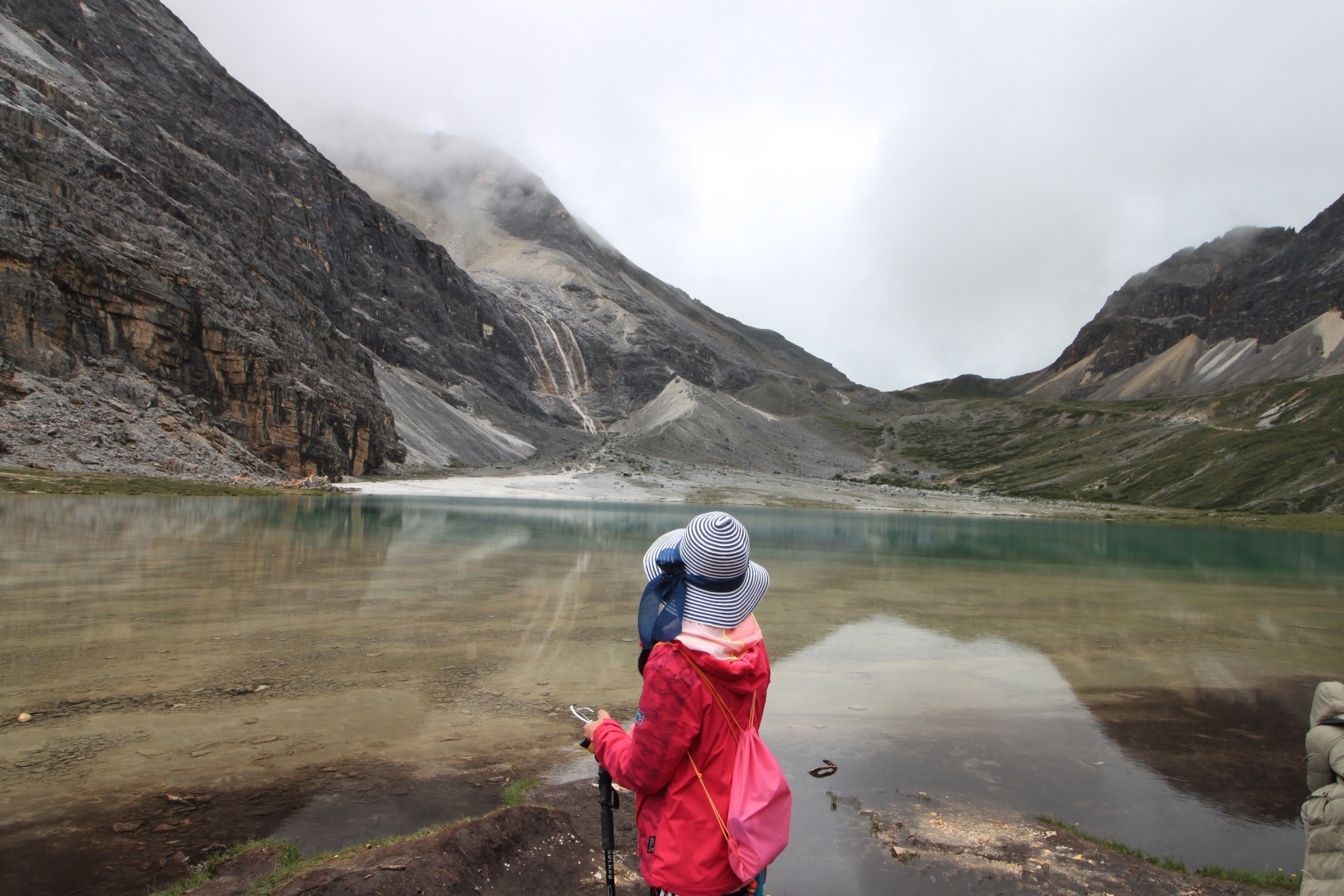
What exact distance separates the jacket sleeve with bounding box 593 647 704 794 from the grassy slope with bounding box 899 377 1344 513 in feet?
294

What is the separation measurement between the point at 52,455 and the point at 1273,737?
50.5 metres

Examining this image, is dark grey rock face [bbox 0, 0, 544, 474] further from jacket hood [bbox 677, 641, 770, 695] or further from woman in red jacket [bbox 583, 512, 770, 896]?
jacket hood [bbox 677, 641, 770, 695]

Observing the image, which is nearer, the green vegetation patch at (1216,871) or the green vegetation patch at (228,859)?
the green vegetation patch at (228,859)

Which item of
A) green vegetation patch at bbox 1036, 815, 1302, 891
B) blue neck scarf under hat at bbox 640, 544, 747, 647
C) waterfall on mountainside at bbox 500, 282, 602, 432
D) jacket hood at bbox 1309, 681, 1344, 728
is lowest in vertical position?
green vegetation patch at bbox 1036, 815, 1302, 891

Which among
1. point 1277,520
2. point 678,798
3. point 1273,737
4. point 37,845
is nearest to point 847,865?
point 678,798

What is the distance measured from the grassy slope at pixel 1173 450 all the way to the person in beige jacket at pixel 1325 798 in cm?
8681

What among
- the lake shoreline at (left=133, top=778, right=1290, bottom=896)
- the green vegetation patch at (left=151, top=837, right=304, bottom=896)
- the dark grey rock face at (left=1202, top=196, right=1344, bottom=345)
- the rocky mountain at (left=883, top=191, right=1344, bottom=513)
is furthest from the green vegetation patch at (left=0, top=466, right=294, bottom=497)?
the dark grey rock face at (left=1202, top=196, right=1344, bottom=345)

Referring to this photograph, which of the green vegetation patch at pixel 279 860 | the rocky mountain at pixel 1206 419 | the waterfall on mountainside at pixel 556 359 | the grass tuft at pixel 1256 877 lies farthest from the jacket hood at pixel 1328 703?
the waterfall on mountainside at pixel 556 359

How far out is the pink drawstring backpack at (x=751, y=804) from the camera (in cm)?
282

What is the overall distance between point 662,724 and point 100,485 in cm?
4399

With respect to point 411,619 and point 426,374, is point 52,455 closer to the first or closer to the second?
point 411,619

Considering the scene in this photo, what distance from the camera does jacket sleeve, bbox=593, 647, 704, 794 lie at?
286 centimetres

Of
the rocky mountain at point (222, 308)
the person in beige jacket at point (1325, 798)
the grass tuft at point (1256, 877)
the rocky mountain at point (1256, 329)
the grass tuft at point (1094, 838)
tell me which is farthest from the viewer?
the rocky mountain at point (1256, 329)

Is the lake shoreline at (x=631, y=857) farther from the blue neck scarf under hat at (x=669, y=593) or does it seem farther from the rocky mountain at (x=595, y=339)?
the rocky mountain at (x=595, y=339)
